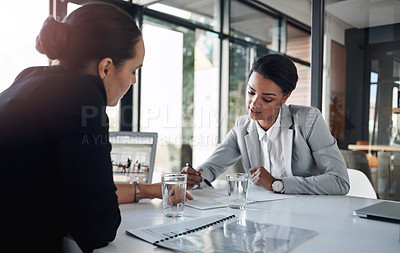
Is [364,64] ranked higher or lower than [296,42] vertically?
lower

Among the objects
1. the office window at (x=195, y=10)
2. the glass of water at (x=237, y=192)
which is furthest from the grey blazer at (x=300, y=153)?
the office window at (x=195, y=10)

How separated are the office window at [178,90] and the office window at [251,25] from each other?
13.8 inches

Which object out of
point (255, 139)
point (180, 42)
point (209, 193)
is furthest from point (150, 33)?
point (209, 193)

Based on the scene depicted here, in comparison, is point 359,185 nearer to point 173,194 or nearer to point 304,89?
point 173,194

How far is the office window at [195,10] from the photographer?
12.9 ft

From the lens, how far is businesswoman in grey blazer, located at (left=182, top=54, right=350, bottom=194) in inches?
64.1

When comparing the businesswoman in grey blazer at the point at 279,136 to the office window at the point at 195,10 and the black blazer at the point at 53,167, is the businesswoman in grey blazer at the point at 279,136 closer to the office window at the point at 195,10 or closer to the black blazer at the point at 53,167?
the black blazer at the point at 53,167

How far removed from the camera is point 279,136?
5.81 ft

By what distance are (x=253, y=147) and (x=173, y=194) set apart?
0.85 meters

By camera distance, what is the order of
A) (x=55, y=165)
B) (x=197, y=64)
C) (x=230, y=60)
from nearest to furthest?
1. (x=55, y=165)
2. (x=197, y=64)
3. (x=230, y=60)

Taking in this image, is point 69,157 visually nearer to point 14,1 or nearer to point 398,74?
point 398,74

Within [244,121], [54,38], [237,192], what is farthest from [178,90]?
[54,38]

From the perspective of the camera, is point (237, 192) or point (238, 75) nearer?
point (237, 192)

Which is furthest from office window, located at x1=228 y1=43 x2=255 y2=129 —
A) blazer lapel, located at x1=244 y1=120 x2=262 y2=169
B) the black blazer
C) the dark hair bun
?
the black blazer
